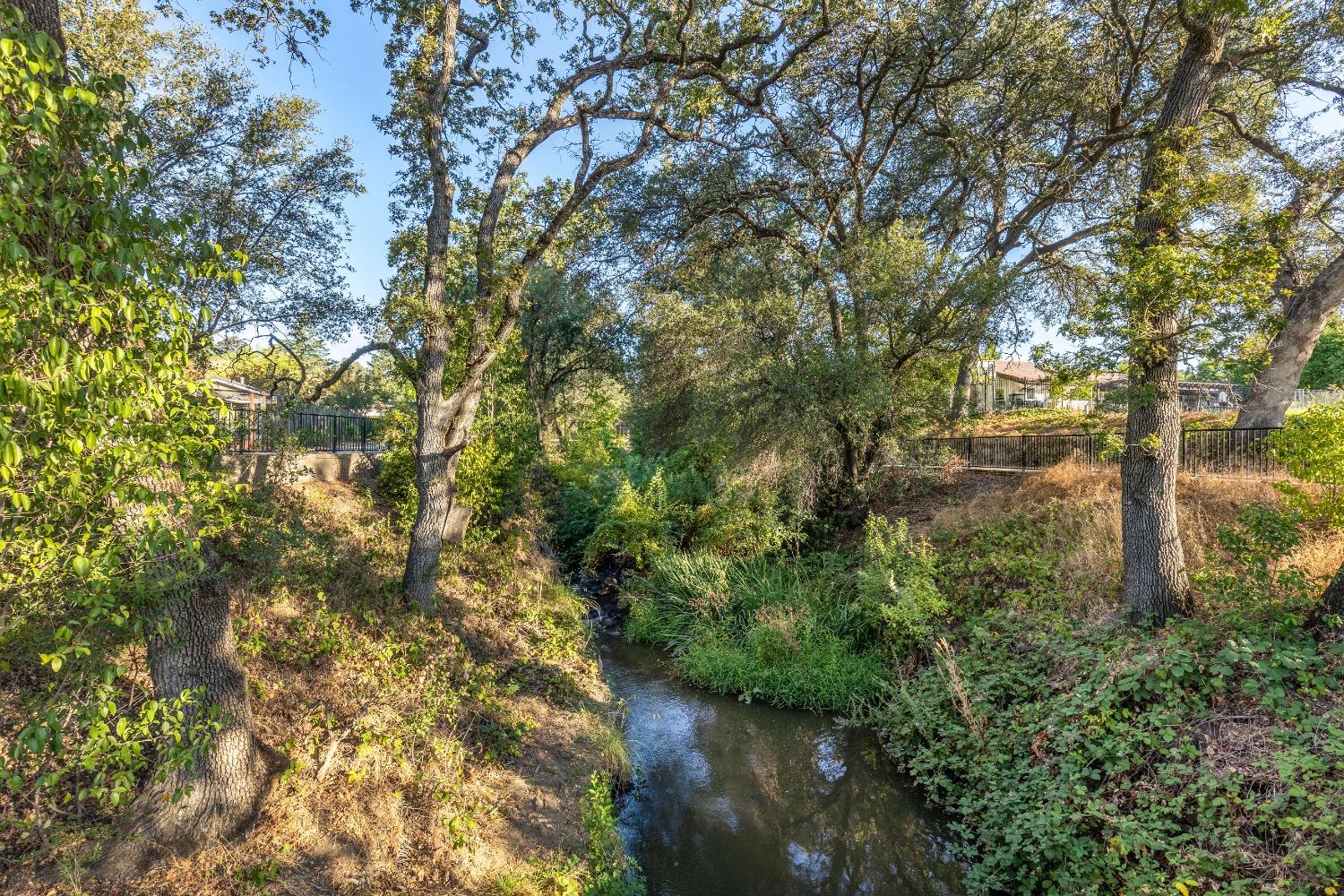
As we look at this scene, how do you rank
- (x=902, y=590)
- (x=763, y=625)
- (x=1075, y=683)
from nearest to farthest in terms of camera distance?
(x=1075, y=683) < (x=902, y=590) < (x=763, y=625)

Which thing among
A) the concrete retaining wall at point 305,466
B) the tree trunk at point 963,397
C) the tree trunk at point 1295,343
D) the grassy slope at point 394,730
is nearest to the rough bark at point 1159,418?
the tree trunk at point 963,397

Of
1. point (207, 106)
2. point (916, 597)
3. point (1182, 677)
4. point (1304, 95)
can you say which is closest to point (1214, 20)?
point (1182, 677)

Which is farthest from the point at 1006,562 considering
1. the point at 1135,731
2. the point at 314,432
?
the point at 314,432

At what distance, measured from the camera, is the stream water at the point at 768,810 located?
18.8ft

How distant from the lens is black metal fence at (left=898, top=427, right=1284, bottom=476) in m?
10.0

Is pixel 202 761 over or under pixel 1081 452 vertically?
under

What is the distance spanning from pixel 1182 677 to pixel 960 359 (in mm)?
7577

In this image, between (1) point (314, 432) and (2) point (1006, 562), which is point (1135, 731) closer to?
(2) point (1006, 562)

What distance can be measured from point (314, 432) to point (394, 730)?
27.1 ft

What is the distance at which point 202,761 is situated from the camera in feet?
14.2

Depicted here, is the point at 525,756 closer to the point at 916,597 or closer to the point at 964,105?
the point at 916,597

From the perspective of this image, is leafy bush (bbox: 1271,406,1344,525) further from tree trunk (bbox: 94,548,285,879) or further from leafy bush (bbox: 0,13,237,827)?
tree trunk (bbox: 94,548,285,879)

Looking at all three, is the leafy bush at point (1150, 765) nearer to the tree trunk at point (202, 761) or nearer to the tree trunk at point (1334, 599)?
the tree trunk at point (1334, 599)

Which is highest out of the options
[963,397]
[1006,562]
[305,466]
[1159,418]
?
[963,397]
